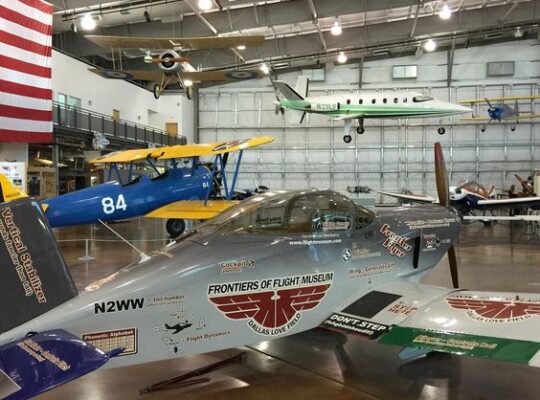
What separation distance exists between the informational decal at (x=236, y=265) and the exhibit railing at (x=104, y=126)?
53.1 feet

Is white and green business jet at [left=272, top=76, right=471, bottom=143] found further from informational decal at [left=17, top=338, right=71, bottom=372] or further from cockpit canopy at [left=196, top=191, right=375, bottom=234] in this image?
informational decal at [left=17, top=338, right=71, bottom=372]

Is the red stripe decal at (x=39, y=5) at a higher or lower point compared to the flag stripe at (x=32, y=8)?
higher

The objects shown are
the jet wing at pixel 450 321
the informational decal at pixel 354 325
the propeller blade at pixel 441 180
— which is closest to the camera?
the jet wing at pixel 450 321

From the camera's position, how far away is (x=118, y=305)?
126 inches

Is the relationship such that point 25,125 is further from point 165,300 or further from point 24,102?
point 165,300

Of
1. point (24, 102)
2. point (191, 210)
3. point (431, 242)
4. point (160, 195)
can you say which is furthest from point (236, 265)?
point (24, 102)

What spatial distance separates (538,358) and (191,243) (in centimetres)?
255

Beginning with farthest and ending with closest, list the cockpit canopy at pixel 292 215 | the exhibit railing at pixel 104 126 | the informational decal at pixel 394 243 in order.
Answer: the exhibit railing at pixel 104 126 < the informational decal at pixel 394 243 < the cockpit canopy at pixel 292 215

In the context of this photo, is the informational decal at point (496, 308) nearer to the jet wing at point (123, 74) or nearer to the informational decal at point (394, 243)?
the informational decal at point (394, 243)

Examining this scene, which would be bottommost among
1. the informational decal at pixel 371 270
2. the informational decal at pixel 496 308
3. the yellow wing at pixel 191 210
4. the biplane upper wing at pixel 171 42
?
the informational decal at pixel 496 308

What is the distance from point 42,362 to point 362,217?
316 centimetres

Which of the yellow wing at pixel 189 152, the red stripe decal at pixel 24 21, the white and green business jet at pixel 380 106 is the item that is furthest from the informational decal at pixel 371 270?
the white and green business jet at pixel 380 106

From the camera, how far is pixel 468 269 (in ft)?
31.7

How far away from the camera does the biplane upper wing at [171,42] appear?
16734 millimetres
